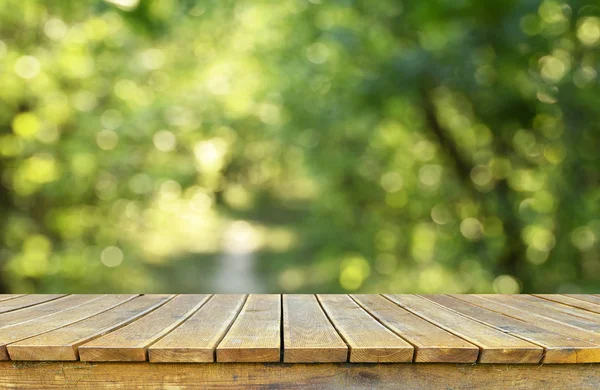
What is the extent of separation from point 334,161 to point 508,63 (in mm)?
2543

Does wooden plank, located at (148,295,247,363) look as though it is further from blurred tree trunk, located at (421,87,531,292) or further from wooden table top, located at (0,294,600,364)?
blurred tree trunk, located at (421,87,531,292)

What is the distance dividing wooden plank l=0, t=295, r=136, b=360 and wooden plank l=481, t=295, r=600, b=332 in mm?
1144

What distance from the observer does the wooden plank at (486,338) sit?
1.28 m

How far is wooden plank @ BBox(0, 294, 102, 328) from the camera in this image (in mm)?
1540

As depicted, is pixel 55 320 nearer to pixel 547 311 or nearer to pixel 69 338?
pixel 69 338

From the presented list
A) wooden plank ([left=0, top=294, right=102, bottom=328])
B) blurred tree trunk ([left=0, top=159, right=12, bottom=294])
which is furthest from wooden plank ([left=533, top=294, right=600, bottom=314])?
blurred tree trunk ([left=0, top=159, right=12, bottom=294])

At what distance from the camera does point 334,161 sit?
5.28 metres

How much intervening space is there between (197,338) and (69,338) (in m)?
0.27

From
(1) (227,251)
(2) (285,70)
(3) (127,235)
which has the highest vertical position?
(2) (285,70)

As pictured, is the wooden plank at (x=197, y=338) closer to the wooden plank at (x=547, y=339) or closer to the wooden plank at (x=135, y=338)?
the wooden plank at (x=135, y=338)

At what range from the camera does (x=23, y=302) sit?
182 centimetres

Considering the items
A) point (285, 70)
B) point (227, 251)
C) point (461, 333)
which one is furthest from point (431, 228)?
point (227, 251)

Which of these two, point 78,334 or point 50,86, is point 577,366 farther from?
point 50,86

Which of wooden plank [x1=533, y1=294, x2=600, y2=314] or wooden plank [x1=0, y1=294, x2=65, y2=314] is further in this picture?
wooden plank [x1=533, y1=294, x2=600, y2=314]
